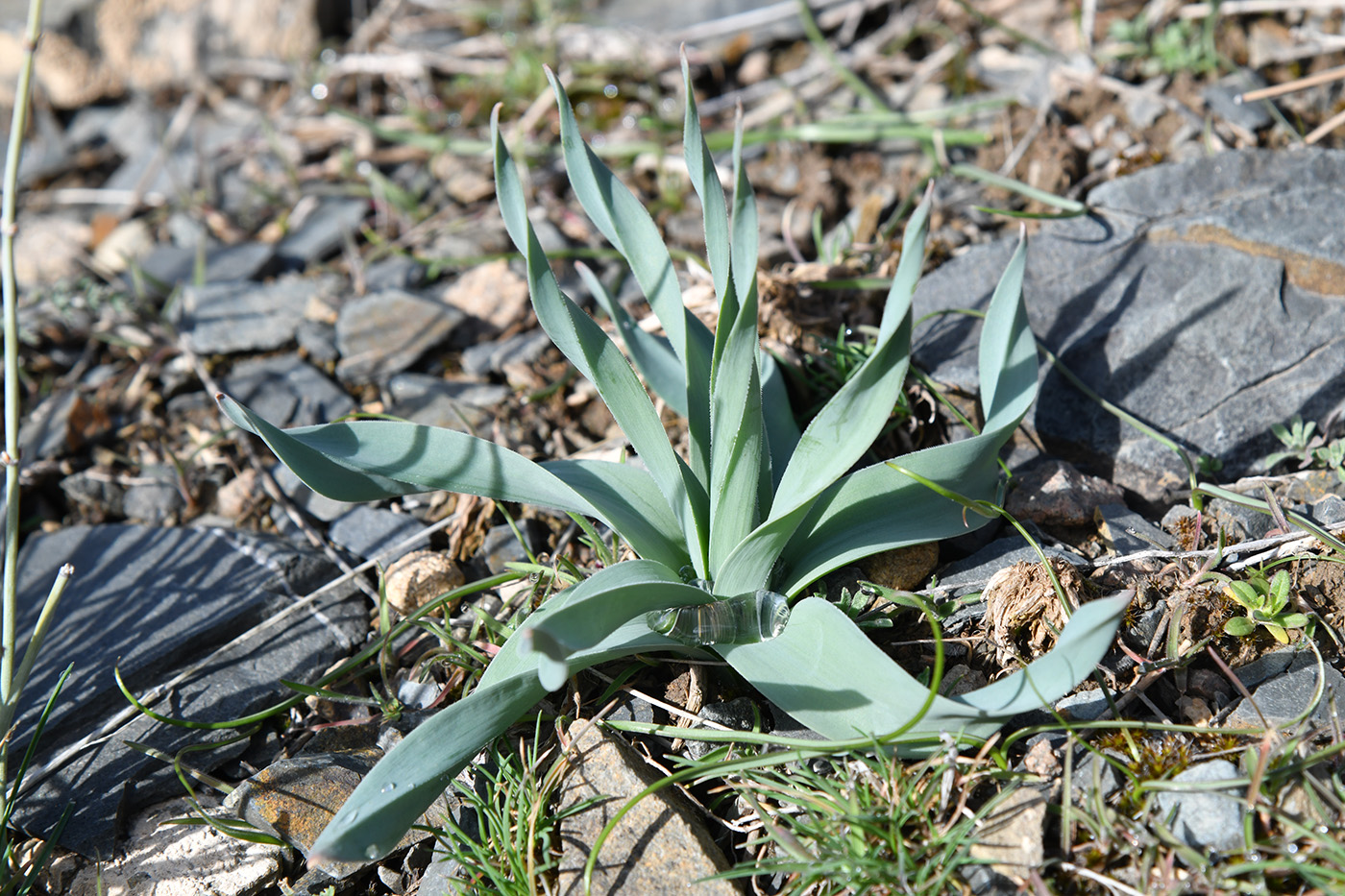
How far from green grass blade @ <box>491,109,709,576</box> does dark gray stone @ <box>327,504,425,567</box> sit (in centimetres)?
78

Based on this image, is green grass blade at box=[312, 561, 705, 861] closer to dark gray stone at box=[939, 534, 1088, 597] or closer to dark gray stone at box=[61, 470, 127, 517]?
dark gray stone at box=[939, 534, 1088, 597]

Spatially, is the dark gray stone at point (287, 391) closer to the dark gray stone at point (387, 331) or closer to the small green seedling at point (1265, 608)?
the dark gray stone at point (387, 331)

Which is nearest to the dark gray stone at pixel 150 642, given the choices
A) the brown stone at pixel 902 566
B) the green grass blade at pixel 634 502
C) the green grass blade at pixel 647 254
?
the green grass blade at pixel 634 502

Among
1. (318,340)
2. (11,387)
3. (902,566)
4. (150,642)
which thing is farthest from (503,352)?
(902,566)

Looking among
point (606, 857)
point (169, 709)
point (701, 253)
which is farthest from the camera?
point (701, 253)

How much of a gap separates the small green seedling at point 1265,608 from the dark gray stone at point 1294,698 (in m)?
0.06

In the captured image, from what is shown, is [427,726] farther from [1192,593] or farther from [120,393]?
[120,393]

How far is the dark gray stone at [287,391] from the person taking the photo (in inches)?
102

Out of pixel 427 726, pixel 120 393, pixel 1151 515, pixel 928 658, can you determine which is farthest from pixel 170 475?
pixel 1151 515

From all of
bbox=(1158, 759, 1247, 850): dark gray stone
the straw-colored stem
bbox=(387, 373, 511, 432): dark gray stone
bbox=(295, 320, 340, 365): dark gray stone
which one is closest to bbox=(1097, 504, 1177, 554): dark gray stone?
bbox=(1158, 759, 1247, 850): dark gray stone

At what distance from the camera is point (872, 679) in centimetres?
134

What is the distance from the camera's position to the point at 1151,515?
6.42 feet

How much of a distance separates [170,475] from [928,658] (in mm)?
2111

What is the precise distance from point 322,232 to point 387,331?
814 millimetres
